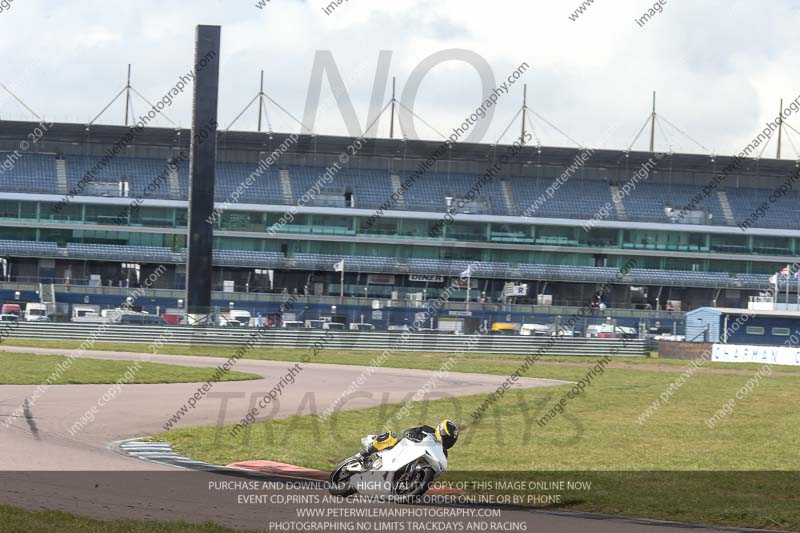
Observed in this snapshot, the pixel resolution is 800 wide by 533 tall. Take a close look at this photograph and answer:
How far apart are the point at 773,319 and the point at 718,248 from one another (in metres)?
18.9

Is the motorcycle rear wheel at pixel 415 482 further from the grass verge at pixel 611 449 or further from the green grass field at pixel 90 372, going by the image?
the green grass field at pixel 90 372

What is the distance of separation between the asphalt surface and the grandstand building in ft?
156

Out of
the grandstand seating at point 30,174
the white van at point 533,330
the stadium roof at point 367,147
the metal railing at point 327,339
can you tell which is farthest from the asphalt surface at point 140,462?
the stadium roof at point 367,147

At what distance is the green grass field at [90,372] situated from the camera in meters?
30.9

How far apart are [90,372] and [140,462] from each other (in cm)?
1784

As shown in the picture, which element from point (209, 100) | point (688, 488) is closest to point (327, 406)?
point (688, 488)

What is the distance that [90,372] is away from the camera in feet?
111

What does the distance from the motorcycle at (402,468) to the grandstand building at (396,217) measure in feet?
212

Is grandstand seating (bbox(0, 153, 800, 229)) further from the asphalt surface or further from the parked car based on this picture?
the asphalt surface

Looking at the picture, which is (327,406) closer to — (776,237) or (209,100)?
(209,100)

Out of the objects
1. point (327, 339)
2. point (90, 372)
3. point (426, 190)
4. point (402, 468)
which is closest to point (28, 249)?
point (426, 190)

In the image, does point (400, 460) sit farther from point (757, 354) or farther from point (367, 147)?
point (367, 147)

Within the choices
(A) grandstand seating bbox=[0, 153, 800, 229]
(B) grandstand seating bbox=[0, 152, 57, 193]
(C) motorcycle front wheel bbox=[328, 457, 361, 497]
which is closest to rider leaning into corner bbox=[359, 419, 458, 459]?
(C) motorcycle front wheel bbox=[328, 457, 361, 497]

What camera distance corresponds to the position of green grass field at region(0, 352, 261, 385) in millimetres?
30938
